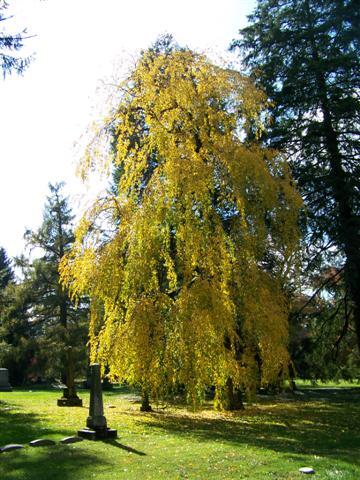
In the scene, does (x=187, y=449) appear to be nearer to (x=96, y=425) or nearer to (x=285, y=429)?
(x=96, y=425)

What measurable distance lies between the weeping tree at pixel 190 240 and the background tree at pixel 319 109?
10.6 feet

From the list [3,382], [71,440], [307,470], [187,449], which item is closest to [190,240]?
[187,449]

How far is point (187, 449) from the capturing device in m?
7.94

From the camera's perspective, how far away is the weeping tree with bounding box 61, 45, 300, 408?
1047cm

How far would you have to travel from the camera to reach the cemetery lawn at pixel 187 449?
6211 millimetres

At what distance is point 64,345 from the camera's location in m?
25.5

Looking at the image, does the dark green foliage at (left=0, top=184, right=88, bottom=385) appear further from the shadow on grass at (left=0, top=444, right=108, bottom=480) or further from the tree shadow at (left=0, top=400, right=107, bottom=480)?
the shadow on grass at (left=0, top=444, right=108, bottom=480)

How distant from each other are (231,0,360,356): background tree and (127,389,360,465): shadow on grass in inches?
131

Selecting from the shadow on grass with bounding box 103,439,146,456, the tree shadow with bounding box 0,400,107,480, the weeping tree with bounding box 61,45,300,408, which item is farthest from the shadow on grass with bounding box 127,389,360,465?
the tree shadow with bounding box 0,400,107,480

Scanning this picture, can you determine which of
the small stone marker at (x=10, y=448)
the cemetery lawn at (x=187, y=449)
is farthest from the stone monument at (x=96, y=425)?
the small stone marker at (x=10, y=448)

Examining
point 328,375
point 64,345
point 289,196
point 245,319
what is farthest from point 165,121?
point 64,345

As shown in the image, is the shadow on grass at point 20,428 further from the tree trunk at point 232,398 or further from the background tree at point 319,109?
the background tree at point 319,109

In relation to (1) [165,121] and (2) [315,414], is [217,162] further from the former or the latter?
(2) [315,414]

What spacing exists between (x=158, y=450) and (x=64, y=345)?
18.7 meters
